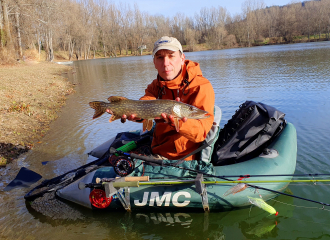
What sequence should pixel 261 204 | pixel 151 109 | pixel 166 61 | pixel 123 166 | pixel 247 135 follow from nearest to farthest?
pixel 151 109
pixel 166 61
pixel 261 204
pixel 123 166
pixel 247 135

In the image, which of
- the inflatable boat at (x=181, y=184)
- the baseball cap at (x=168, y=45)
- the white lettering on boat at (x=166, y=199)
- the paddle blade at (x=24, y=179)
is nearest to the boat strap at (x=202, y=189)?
the inflatable boat at (x=181, y=184)

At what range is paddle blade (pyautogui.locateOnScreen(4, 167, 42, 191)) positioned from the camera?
15.6ft

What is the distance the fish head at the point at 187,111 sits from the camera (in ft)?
9.80

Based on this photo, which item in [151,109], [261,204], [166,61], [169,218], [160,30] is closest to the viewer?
[151,109]

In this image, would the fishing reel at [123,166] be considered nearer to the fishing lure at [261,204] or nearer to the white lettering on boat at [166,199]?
the white lettering on boat at [166,199]

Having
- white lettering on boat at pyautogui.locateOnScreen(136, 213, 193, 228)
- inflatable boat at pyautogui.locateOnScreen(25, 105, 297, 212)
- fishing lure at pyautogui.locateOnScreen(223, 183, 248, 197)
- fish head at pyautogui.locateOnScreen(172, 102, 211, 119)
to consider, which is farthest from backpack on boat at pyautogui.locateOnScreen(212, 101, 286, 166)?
fish head at pyautogui.locateOnScreen(172, 102, 211, 119)

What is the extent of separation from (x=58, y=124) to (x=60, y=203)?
5206 mm

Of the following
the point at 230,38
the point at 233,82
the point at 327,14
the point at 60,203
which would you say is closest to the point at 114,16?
the point at 230,38

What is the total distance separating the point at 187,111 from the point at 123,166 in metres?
1.35

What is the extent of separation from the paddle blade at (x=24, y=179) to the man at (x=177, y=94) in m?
2.69

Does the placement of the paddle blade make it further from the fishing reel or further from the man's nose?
the man's nose

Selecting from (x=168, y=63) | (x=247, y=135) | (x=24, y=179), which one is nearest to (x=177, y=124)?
(x=168, y=63)

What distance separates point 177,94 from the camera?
11.3 feet

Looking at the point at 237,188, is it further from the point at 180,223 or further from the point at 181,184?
the point at 180,223
